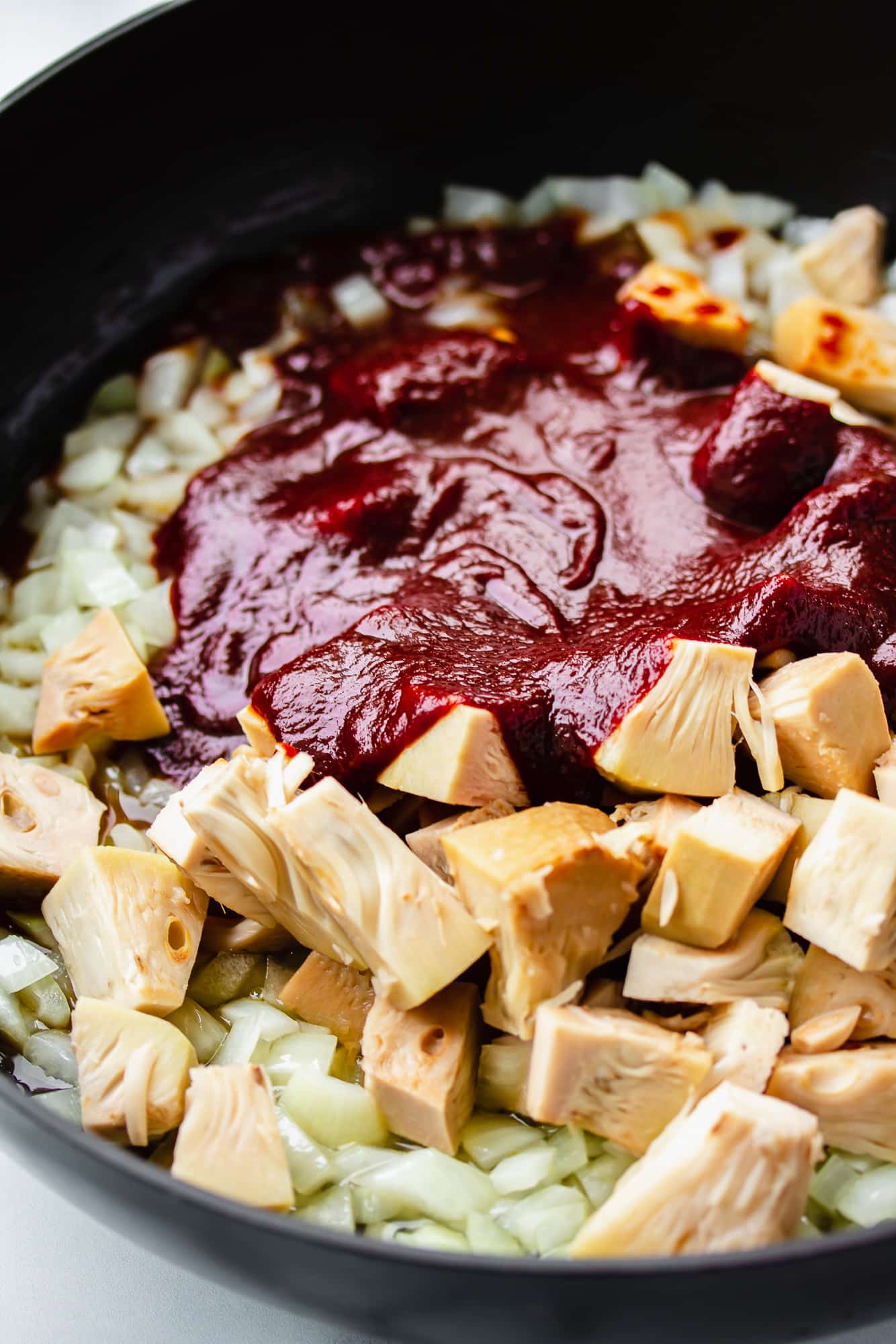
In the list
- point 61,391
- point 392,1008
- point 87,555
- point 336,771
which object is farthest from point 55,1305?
point 61,391

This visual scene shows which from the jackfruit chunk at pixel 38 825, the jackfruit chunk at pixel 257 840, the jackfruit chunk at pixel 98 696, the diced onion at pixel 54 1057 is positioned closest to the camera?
the jackfruit chunk at pixel 257 840

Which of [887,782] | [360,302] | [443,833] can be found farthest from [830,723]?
[360,302]

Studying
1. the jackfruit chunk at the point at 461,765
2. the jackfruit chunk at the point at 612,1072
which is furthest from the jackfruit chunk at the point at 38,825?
the jackfruit chunk at the point at 612,1072

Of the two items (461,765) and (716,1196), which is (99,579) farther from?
(716,1196)

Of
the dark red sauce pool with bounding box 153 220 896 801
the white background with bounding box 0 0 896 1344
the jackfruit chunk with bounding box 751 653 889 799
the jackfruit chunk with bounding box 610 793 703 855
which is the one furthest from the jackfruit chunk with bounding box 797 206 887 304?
the white background with bounding box 0 0 896 1344

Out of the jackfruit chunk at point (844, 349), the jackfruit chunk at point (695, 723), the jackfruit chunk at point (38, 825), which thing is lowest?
the jackfruit chunk at point (844, 349)

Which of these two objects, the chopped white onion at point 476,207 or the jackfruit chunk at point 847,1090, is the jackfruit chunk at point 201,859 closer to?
the jackfruit chunk at point 847,1090
